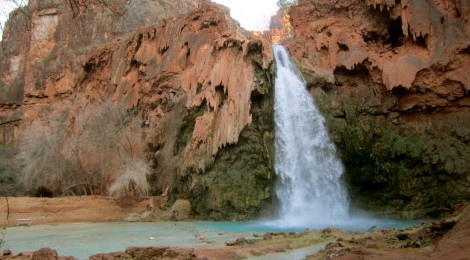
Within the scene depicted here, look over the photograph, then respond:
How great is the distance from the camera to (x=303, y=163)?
21469 millimetres

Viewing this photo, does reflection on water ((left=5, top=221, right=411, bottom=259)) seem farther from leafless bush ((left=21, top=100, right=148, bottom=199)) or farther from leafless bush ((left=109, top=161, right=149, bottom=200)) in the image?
leafless bush ((left=21, top=100, right=148, bottom=199))

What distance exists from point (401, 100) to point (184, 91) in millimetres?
12532

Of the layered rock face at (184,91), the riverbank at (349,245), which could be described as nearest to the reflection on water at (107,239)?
the riverbank at (349,245)

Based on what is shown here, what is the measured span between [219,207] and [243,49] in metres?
7.83

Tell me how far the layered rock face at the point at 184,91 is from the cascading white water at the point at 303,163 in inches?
34.1

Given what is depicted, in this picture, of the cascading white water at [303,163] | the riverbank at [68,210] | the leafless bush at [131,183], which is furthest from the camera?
the leafless bush at [131,183]

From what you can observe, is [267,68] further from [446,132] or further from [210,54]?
[446,132]

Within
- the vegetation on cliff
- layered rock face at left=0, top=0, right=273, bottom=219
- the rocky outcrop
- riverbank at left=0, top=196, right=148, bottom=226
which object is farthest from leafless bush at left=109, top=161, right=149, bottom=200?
the rocky outcrop

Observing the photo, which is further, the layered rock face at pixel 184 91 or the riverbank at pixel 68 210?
the riverbank at pixel 68 210

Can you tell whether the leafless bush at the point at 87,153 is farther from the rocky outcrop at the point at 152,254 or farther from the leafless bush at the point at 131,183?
the rocky outcrop at the point at 152,254

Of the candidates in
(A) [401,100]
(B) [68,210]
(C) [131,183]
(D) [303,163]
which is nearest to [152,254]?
(D) [303,163]

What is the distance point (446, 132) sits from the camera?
21.2m

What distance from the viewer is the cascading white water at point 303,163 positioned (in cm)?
2059

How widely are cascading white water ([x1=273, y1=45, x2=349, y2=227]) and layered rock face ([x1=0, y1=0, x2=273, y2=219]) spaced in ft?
2.84
